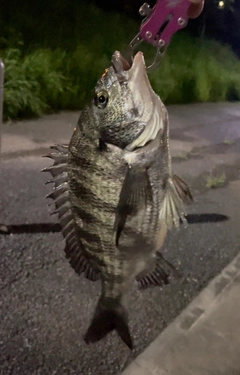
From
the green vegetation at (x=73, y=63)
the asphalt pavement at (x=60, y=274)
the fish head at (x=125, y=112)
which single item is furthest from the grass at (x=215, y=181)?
the fish head at (x=125, y=112)

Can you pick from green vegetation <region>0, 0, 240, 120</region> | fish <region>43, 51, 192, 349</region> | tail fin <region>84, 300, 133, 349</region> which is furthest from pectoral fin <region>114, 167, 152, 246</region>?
green vegetation <region>0, 0, 240, 120</region>

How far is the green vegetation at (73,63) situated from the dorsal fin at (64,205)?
154 inches

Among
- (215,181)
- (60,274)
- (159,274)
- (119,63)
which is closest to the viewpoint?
(119,63)

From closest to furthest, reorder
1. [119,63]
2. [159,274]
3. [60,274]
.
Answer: [119,63]
[159,274]
[60,274]

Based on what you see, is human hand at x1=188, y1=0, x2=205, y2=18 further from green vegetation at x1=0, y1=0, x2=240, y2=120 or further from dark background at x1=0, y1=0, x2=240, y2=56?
green vegetation at x1=0, y1=0, x2=240, y2=120

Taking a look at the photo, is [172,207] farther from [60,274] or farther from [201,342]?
[60,274]

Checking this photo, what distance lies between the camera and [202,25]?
50.0ft

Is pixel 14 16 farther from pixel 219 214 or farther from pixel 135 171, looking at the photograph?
pixel 135 171

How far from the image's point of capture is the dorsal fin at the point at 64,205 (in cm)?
119

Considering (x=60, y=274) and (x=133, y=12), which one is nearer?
(x=60, y=274)

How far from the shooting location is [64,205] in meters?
1.20

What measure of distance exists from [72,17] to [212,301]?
26.8 feet

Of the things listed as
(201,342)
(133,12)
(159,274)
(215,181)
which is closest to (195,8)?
(159,274)

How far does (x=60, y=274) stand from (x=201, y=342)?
1.17 metres
